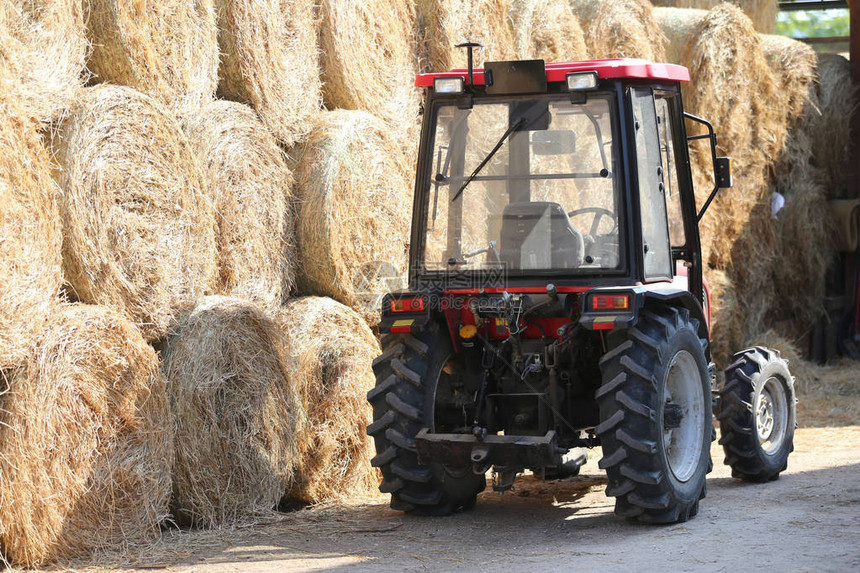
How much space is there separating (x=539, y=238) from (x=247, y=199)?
6.10ft

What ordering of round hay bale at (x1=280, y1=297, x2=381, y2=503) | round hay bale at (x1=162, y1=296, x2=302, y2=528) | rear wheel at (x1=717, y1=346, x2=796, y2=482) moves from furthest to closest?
round hay bale at (x1=280, y1=297, x2=381, y2=503) → rear wheel at (x1=717, y1=346, x2=796, y2=482) → round hay bale at (x1=162, y1=296, x2=302, y2=528)

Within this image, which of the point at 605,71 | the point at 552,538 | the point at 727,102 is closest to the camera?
the point at 552,538

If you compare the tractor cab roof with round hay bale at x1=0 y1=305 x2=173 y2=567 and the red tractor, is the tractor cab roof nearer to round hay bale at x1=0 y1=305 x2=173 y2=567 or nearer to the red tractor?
the red tractor

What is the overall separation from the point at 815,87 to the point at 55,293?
8409 millimetres

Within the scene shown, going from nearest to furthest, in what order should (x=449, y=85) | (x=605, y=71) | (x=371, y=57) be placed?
(x=605, y=71) → (x=449, y=85) → (x=371, y=57)

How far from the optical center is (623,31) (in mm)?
9344

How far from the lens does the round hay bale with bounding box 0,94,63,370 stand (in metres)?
4.90

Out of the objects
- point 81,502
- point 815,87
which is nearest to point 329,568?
point 81,502

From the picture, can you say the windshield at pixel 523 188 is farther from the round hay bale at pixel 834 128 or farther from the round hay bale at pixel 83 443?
the round hay bale at pixel 834 128

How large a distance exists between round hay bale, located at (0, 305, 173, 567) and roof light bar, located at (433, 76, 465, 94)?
6.28 ft

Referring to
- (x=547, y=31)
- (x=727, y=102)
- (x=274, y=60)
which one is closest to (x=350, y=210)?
(x=274, y=60)

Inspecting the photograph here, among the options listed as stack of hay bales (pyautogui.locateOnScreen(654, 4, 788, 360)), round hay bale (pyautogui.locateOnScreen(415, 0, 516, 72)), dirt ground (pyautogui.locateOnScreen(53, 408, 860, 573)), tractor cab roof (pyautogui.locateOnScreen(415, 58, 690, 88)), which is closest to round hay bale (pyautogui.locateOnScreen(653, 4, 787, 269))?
stack of hay bales (pyautogui.locateOnScreen(654, 4, 788, 360))

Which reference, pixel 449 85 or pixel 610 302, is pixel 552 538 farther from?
pixel 449 85

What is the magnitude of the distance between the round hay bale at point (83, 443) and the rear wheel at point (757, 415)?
304 centimetres
